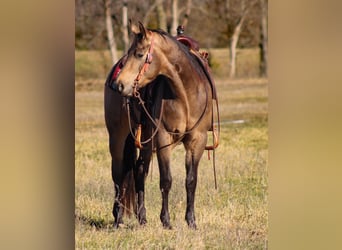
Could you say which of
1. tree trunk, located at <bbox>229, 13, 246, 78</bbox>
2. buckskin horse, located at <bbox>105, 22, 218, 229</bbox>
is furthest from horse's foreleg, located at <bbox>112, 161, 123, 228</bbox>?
tree trunk, located at <bbox>229, 13, 246, 78</bbox>

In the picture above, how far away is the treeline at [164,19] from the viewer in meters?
3.60

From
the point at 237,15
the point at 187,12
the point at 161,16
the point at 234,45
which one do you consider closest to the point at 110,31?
the point at 187,12

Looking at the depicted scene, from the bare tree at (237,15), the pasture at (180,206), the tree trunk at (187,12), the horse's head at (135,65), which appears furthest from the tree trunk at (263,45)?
the horse's head at (135,65)

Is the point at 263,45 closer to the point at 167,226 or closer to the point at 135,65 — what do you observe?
the point at 167,226

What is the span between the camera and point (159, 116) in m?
3.27

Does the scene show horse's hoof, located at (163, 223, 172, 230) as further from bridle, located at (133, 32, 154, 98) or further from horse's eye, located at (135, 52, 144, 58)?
horse's eye, located at (135, 52, 144, 58)

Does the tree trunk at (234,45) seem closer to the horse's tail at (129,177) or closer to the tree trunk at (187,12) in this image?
the tree trunk at (187,12)

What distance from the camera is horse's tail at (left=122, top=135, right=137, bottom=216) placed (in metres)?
Result: 3.44

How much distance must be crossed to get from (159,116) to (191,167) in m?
0.27

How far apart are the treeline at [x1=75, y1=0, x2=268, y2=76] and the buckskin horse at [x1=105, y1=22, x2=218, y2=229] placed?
20cm

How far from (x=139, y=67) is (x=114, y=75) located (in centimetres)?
22

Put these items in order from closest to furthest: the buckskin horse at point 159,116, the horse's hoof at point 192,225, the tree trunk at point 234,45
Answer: the buckskin horse at point 159,116
the horse's hoof at point 192,225
the tree trunk at point 234,45
